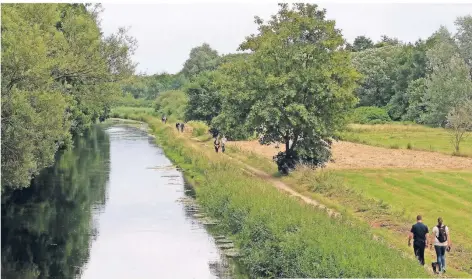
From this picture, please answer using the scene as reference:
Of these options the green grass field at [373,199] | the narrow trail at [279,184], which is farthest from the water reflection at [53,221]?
the narrow trail at [279,184]

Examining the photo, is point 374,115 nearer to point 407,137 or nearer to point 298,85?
point 407,137

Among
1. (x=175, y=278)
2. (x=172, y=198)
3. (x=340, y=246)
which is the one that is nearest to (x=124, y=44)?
(x=172, y=198)

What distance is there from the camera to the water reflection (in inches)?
1179

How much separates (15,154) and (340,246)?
18117mm

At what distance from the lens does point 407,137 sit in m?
83.6

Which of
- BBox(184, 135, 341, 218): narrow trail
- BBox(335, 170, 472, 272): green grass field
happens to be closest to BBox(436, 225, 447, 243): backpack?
BBox(335, 170, 472, 272): green grass field

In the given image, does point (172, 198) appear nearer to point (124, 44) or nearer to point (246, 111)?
point (246, 111)

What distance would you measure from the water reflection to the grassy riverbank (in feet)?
23.5

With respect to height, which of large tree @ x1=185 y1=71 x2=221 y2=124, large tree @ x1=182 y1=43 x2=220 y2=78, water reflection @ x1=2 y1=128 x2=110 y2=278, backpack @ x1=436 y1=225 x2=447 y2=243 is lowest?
water reflection @ x1=2 y1=128 x2=110 y2=278

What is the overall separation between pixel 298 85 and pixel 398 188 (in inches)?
374

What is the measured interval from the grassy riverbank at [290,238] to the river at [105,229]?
149 cm

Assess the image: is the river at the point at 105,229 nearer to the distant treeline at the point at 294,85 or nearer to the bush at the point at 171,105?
the distant treeline at the point at 294,85

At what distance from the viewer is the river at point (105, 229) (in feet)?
96.9

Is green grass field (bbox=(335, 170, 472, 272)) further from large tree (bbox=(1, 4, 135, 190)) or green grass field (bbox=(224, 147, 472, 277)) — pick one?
large tree (bbox=(1, 4, 135, 190))
